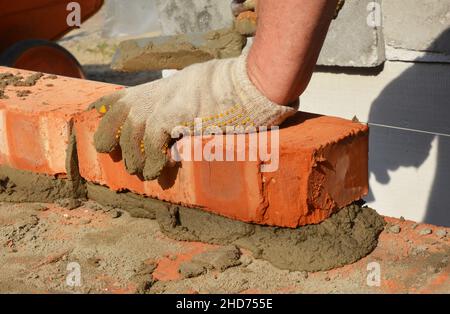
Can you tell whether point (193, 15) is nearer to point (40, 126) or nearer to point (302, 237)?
point (40, 126)

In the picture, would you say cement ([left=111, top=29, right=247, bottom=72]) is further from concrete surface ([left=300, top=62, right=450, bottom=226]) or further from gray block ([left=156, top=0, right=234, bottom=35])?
concrete surface ([left=300, top=62, right=450, bottom=226])

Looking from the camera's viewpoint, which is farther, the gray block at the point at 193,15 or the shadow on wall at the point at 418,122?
the gray block at the point at 193,15

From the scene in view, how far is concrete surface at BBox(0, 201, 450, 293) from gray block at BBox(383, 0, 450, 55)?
142 centimetres

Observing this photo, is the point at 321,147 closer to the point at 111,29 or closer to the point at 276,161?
the point at 276,161

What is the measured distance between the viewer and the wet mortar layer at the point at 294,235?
181cm

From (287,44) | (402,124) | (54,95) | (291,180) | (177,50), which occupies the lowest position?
(402,124)

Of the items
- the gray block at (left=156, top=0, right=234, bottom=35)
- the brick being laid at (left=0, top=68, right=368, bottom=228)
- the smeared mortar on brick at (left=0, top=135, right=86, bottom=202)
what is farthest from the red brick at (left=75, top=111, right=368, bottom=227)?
the gray block at (left=156, top=0, right=234, bottom=35)

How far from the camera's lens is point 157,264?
1.87m

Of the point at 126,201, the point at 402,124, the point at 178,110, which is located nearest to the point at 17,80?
the point at 126,201

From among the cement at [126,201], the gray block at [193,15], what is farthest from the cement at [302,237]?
the gray block at [193,15]

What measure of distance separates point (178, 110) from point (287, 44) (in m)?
0.38

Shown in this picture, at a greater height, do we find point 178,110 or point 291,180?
point 178,110

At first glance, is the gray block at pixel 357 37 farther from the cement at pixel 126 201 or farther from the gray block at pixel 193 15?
the cement at pixel 126 201

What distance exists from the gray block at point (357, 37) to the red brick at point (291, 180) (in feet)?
4.88
